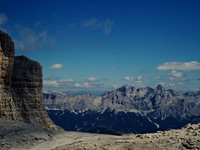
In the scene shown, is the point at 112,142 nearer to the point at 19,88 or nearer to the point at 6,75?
the point at 6,75

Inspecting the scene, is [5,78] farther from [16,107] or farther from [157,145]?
[157,145]

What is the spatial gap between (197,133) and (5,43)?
173 ft

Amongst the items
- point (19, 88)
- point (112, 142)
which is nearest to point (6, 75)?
point (19, 88)

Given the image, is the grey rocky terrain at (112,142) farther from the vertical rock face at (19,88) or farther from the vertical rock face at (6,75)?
the vertical rock face at (19,88)

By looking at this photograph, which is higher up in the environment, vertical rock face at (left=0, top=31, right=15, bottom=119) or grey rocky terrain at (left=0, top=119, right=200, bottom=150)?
vertical rock face at (left=0, top=31, right=15, bottom=119)

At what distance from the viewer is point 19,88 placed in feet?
213

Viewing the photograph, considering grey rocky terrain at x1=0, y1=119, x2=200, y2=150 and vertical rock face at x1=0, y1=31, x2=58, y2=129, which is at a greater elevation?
vertical rock face at x1=0, y1=31, x2=58, y2=129

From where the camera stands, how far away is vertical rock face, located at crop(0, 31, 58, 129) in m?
59.7

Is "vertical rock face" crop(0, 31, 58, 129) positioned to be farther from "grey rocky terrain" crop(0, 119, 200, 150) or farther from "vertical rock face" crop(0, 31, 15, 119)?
Result: "grey rocky terrain" crop(0, 119, 200, 150)

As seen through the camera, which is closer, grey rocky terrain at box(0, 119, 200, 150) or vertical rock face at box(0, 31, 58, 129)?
grey rocky terrain at box(0, 119, 200, 150)

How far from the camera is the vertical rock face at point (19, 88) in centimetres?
5966

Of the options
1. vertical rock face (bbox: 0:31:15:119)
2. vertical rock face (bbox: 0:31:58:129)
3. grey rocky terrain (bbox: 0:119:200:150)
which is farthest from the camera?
vertical rock face (bbox: 0:31:58:129)

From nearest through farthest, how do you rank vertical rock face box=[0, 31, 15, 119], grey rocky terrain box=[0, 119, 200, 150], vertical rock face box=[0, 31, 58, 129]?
grey rocky terrain box=[0, 119, 200, 150] < vertical rock face box=[0, 31, 15, 119] < vertical rock face box=[0, 31, 58, 129]

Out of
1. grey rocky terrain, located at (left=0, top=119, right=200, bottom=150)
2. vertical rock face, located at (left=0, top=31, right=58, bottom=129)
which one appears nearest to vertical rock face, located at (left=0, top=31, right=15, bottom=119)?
vertical rock face, located at (left=0, top=31, right=58, bottom=129)
